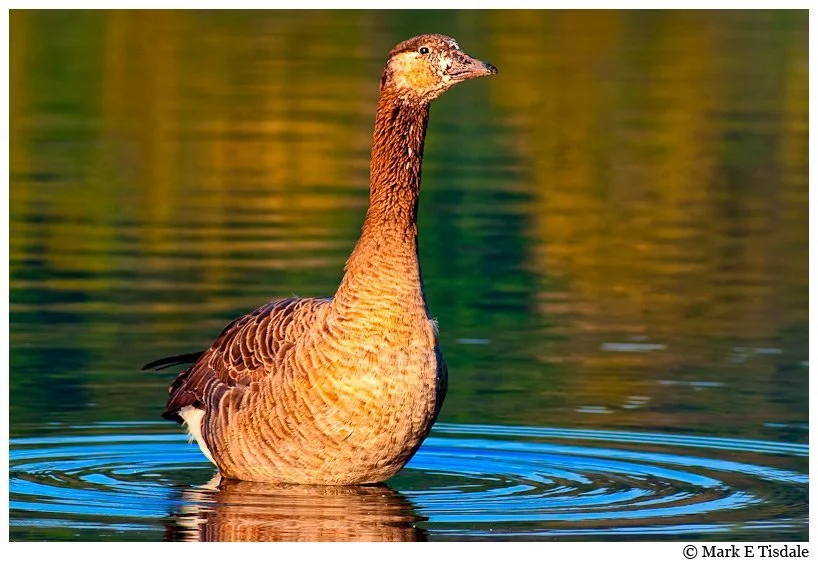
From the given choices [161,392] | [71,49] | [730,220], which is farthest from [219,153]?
[161,392]

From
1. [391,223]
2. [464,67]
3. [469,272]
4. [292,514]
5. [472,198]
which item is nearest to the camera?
[292,514]

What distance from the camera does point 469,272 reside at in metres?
23.4

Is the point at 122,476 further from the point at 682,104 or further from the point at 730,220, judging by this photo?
the point at 682,104

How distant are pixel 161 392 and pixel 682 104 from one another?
91.8ft

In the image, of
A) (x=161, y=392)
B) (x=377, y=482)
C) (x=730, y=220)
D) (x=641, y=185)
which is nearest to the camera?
(x=377, y=482)

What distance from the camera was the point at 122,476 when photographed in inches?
562

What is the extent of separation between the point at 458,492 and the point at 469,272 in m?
9.76

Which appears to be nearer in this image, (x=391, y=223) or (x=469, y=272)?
(x=391, y=223)

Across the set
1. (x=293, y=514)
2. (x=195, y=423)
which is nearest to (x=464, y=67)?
(x=293, y=514)

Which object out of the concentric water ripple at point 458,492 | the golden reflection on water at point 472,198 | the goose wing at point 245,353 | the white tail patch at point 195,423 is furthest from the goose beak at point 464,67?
the golden reflection on water at point 472,198

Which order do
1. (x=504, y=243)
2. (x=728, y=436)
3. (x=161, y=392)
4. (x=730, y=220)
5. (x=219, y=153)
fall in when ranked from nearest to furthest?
(x=728, y=436)
(x=161, y=392)
(x=504, y=243)
(x=730, y=220)
(x=219, y=153)

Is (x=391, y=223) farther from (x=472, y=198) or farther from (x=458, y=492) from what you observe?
(x=472, y=198)

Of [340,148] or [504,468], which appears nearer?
[504,468]

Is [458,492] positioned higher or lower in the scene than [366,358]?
lower
